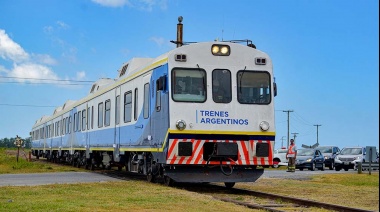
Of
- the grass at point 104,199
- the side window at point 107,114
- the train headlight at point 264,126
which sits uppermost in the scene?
the side window at point 107,114

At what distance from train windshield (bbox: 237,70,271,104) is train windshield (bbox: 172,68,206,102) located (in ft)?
3.26

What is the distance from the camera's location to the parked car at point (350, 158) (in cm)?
3906

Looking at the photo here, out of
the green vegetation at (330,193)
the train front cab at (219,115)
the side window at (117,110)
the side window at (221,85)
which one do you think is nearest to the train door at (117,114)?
the side window at (117,110)

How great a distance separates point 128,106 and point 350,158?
22.1 m

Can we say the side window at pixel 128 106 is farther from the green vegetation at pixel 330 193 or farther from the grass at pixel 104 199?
the green vegetation at pixel 330 193

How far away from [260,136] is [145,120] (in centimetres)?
349

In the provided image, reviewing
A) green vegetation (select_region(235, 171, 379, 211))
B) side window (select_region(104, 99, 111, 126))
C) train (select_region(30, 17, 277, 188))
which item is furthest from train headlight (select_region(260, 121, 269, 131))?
side window (select_region(104, 99, 111, 126))

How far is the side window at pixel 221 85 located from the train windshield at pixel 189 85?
30 cm

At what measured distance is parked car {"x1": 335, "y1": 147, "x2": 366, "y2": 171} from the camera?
128ft

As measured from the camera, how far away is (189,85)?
A: 649 inches

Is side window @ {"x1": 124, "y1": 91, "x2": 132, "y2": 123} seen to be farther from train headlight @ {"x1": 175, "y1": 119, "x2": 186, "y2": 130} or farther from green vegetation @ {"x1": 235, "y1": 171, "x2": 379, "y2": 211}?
train headlight @ {"x1": 175, "y1": 119, "x2": 186, "y2": 130}

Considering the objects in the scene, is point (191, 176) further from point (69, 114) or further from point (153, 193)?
point (69, 114)

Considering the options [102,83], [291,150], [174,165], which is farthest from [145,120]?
[291,150]

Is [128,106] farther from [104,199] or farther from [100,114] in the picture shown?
[104,199]
